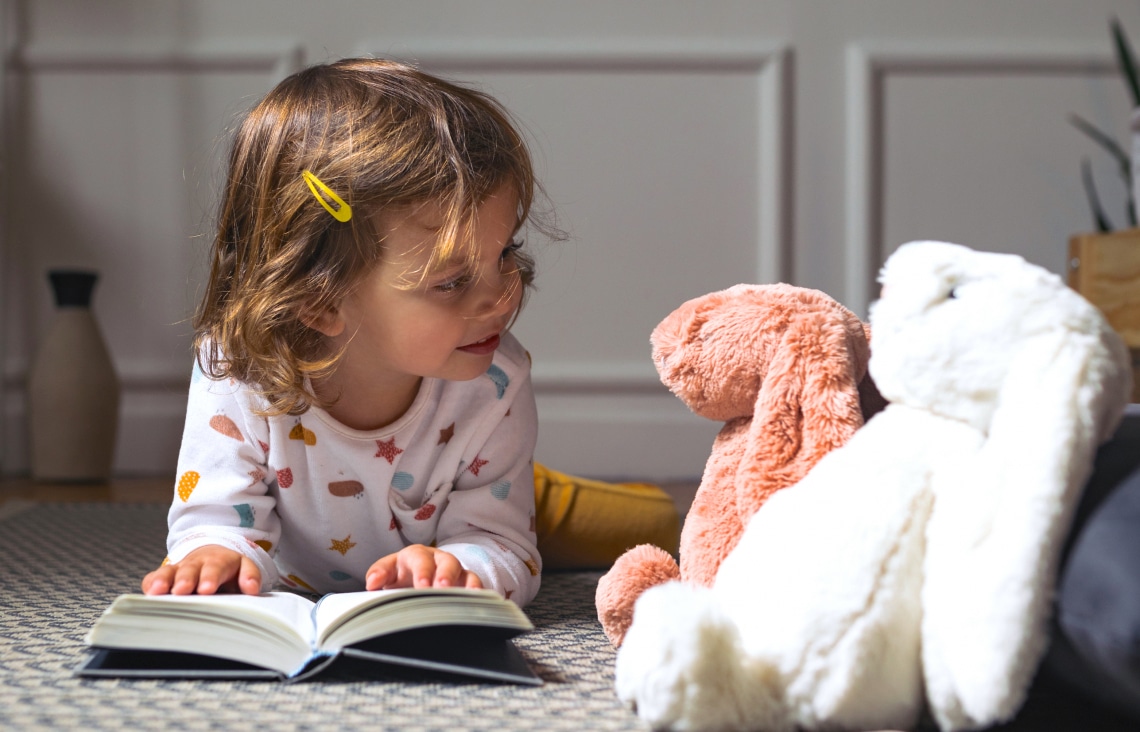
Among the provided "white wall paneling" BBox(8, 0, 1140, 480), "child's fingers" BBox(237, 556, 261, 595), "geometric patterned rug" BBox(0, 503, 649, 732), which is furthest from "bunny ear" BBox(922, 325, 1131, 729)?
"white wall paneling" BBox(8, 0, 1140, 480)

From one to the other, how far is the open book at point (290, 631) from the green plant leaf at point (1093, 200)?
1.45m

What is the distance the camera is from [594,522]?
1019mm

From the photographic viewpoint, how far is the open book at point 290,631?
1.81ft

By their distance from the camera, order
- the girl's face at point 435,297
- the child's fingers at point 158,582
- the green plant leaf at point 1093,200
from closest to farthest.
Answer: the child's fingers at point 158,582 < the girl's face at point 435,297 < the green plant leaf at point 1093,200

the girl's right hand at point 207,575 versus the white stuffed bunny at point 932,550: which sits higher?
the white stuffed bunny at point 932,550

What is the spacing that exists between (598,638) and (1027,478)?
35 cm

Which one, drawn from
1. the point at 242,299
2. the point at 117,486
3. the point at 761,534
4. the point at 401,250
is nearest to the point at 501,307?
the point at 401,250

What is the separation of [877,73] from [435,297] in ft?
4.31

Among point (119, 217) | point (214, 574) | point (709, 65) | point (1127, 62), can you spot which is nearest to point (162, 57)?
point (119, 217)

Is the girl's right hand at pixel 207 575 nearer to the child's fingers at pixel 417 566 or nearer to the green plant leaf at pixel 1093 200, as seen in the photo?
the child's fingers at pixel 417 566

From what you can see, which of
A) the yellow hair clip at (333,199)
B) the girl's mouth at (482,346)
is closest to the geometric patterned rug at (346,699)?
the girl's mouth at (482,346)

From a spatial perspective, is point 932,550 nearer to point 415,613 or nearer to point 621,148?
point 415,613

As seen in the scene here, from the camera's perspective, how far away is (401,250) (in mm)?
752

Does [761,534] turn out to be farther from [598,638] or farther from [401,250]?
[401,250]
